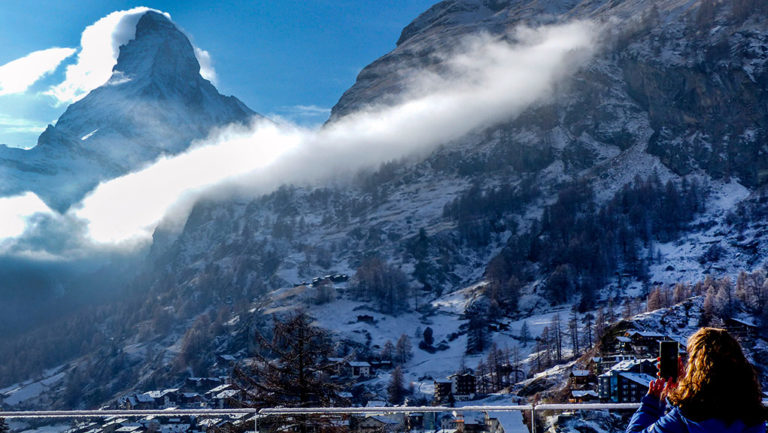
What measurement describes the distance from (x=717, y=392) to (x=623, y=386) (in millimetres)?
62785

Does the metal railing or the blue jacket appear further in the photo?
the metal railing

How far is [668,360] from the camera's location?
20.7 ft

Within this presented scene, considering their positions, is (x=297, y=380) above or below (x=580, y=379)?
above

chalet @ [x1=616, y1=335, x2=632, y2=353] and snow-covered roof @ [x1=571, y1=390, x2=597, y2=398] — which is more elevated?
snow-covered roof @ [x1=571, y1=390, x2=597, y2=398]

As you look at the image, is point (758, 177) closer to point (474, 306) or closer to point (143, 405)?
point (474, 306)

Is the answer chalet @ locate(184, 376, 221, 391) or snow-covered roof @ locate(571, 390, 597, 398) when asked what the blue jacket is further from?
chalet @ locate(184, 376, 221, 391)

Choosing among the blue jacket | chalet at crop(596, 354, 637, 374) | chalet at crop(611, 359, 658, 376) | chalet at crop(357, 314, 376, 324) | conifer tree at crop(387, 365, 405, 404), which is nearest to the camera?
the blue jacket

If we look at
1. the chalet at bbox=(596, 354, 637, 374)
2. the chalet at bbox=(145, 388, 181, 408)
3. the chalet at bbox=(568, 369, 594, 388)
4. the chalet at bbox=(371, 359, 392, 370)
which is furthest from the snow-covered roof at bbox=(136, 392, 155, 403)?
the chalet at bbox=(596, 354, 637, 374)

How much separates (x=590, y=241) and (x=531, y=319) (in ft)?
157

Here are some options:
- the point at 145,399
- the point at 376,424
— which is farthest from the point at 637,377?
the point at 145,399

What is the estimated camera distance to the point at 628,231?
18675cm

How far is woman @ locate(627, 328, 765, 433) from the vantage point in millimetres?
5746

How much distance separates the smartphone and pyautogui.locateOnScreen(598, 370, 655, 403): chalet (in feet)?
175

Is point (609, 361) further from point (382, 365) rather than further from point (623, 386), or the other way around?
point (382, 365)
